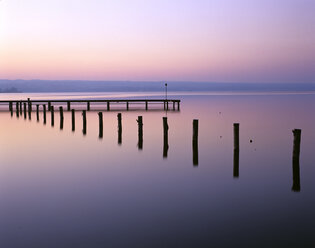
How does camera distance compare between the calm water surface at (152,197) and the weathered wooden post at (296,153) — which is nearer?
the calm water surface at (152,197)

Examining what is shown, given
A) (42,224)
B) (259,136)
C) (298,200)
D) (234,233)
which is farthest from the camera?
(259,136)

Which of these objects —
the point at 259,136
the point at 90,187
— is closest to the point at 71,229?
the point at 90,187

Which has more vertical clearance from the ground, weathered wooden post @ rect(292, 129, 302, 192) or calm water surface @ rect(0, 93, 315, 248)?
weathered wooden post @ rect(292, 129, 302, 192)

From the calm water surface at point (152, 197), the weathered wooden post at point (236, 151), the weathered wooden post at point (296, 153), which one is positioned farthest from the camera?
the weathered wooden post at point (236, 151)

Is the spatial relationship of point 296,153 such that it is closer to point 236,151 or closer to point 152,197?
point 236,151

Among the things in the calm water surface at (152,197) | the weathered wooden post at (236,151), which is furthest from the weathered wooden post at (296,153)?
the weathered wooden post at (236,151)

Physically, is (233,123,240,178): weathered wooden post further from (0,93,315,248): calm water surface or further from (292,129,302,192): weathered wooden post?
(292,129,302,192): weathered wooden post

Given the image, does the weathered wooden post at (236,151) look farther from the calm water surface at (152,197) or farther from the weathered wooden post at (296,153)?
the weathered wooden post at (296,153)

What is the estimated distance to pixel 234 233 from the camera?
811 cm

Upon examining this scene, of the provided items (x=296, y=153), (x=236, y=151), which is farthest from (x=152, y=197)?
(x=296, y=153)

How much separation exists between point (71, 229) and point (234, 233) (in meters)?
3.31

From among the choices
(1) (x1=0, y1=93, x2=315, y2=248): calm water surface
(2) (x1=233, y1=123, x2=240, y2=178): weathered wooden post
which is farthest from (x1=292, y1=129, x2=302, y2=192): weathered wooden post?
(2) (x1=233, y1=123, x2=240, y2=178): weathered wooden post

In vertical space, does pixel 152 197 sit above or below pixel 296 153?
below

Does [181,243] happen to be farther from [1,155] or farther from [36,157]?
[1,155]
